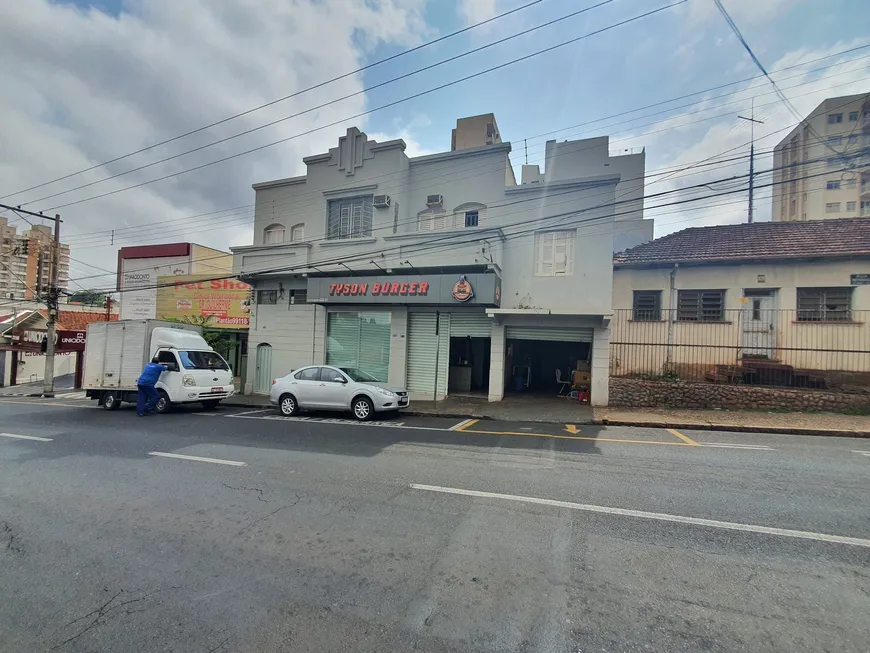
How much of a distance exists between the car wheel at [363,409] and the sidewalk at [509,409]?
1641 mm

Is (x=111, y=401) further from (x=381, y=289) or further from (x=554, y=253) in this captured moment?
(x=554, y=253)

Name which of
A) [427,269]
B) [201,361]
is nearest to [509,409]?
[427,269]

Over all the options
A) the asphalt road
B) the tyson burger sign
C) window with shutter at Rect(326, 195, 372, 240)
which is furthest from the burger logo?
the asphalt road

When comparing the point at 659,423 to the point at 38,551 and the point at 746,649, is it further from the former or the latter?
the point at 38,551

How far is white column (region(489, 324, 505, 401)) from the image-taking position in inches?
549

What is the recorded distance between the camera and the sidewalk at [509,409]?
11.4 metres

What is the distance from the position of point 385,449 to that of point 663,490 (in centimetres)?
462

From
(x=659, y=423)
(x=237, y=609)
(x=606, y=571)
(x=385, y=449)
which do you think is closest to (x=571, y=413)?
(x=659, y=423)

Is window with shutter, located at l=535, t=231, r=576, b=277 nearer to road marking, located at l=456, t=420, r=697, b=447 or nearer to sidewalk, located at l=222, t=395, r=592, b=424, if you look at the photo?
sidewalk, located at l=222, t=395, r=592, b=424

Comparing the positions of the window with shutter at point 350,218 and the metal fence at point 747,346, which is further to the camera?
the window with shutter at point 350,218

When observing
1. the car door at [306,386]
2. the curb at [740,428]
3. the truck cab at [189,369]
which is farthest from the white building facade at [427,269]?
the car door at [306,386]

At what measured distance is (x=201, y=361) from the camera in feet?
45.1

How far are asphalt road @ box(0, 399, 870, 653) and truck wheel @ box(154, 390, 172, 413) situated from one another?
18.4 feet

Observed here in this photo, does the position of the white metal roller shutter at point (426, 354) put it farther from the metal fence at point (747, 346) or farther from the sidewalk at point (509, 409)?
the metal fence at point (747, 346)
